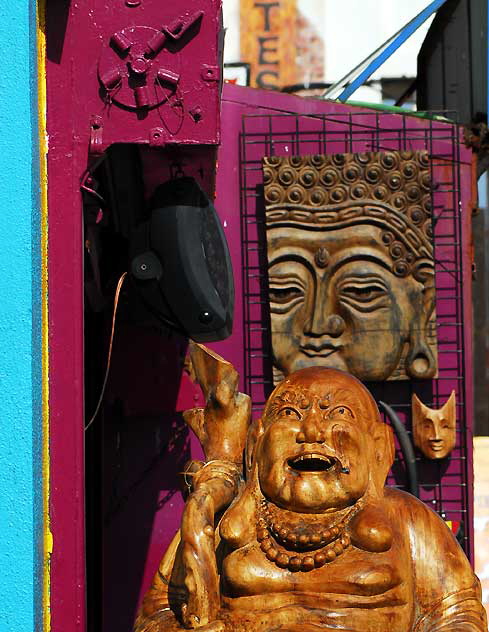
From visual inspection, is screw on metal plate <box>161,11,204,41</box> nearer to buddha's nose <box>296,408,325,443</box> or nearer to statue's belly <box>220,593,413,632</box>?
buddha's nose <box>296,408,325,443</box>

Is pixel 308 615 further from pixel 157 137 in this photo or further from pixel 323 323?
pixel 323 323

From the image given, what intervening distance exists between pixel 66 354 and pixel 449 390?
3673 mm

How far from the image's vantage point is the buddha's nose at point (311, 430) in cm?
347

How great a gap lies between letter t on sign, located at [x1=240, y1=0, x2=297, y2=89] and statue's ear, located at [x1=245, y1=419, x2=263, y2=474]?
10135 mm

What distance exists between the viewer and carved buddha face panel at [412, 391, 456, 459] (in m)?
6.47

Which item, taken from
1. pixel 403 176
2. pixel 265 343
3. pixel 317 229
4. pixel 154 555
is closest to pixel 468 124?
pixel 403 176

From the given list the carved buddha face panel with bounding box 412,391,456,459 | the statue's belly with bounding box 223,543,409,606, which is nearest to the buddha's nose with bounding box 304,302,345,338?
the carved buddha face panel with bounding box 412,391,456,459

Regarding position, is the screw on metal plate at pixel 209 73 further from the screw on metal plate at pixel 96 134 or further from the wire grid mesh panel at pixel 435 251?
the wire grid mesh panel at pixel 435 251

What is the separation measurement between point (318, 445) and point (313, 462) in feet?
0.17

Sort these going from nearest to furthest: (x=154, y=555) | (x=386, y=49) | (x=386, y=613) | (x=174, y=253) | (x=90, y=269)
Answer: (x=386, y=613) → (x=174, y=253) → (x=90, y=269) → (x=154, y=555) → (x=386, y=49)

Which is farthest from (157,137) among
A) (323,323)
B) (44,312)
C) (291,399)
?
(323,323)

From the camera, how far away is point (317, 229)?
254 inches

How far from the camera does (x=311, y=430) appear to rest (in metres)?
3.47

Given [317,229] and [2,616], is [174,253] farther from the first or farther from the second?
[317,229]
